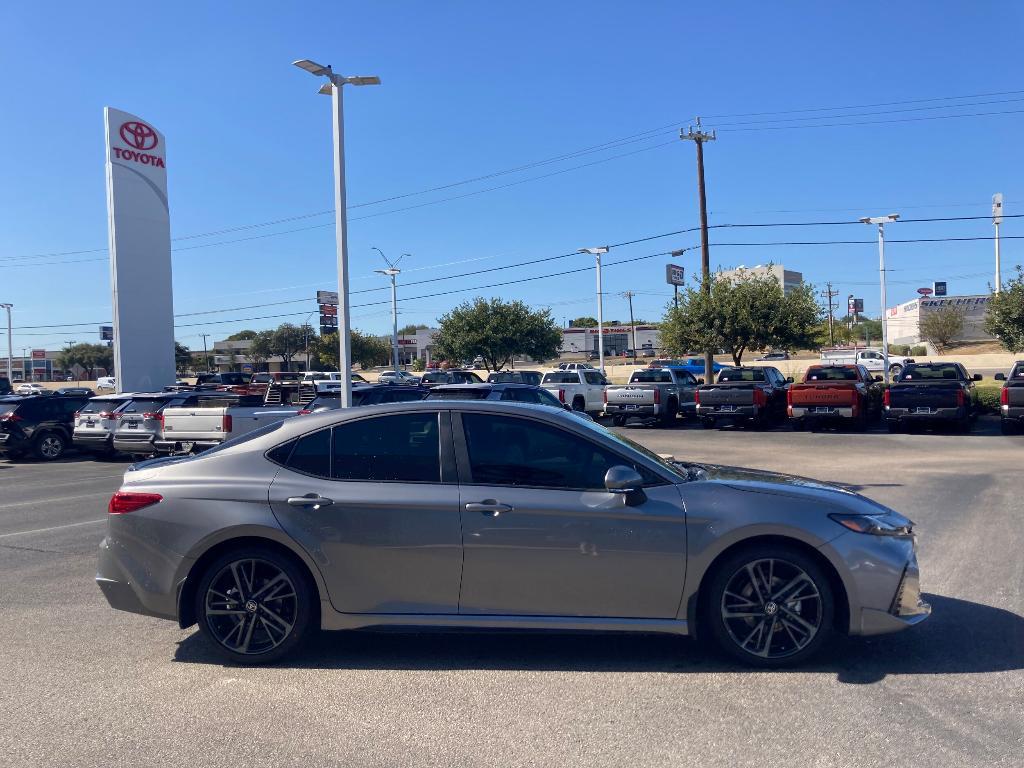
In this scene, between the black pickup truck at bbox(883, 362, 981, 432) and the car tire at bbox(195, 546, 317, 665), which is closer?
the car tire at bbox(195, 546, 317, 665)

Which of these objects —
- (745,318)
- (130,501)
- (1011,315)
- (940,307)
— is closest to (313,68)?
(130,501)

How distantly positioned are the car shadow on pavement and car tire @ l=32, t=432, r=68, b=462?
18229mm

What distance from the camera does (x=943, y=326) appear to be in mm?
81812

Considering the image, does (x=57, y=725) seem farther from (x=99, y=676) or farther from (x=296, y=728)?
(x=296, y=728)

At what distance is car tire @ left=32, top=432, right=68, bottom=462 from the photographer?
21656 mm

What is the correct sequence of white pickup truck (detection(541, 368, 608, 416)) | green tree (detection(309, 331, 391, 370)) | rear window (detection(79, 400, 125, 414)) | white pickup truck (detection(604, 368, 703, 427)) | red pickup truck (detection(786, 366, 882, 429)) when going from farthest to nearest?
1. green tree (detection(309, 331, 391, 370))
2. white pickup truck (detection(541, 368, 608, 416))
3. white pickup truck (detection(604, 368, 703, 427))
4. red pickup truck (detection(786, 366, 882, 429))
5. rear window (detection(79, 400, 125, 414))

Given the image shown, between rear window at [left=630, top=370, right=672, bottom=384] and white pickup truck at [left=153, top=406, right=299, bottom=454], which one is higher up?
rear window at [left=630, top=370, right=672, bottom=384]

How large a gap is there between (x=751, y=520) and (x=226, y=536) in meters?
3.11

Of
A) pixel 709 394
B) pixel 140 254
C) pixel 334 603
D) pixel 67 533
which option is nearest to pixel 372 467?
pixel 334 603

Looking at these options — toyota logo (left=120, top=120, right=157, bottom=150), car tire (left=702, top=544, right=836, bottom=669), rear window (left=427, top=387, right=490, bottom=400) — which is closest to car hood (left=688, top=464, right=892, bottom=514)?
car tire (left=702, top=544, right=836, bottom=669)

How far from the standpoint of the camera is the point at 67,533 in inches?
409

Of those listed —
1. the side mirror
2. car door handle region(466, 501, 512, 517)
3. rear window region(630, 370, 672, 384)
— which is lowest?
car door handle region(466, 501, 512, 517)

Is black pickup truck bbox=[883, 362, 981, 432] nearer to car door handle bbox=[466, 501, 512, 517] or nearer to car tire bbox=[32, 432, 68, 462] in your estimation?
car door handle bbox=[466, 501, 512, 517]

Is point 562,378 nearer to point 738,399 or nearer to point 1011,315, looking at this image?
point 738,399
